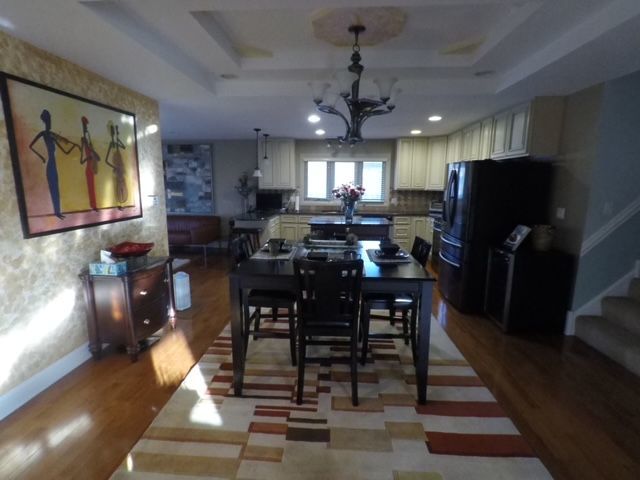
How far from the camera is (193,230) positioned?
19.0ft

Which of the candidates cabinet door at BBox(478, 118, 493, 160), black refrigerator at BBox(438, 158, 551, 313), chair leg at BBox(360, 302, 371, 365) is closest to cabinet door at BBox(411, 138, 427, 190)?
cabinet door at BBox(478, 118, 493, 160)

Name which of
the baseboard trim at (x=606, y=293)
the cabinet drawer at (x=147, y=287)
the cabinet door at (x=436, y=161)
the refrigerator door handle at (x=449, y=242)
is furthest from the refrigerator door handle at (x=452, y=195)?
the cabinet drawer at (x=147, y=287)

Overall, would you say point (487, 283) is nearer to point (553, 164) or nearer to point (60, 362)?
point (553, 164)

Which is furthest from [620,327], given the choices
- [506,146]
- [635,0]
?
[635,0]

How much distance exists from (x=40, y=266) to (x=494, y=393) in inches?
129

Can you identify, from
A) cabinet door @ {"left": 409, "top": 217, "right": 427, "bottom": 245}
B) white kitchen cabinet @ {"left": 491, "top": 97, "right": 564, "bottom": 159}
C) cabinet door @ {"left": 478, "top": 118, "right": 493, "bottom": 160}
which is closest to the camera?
white kitchen cabinet @ {"left": 491, "top": 97, "right": 564, "bottom": 159}

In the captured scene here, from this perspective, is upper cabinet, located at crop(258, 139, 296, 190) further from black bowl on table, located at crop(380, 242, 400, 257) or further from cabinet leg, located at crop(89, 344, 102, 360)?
cabinet leg, located at crop(89, 344, 102, 360)

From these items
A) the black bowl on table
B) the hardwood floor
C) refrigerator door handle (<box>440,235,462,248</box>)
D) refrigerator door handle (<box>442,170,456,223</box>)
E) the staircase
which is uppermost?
refrigerator door handle (<box>442,170,456,223</box>)

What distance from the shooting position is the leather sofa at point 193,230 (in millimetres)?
5781

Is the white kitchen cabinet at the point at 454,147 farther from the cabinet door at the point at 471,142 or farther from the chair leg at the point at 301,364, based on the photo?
the chair leg at the point at 301,364

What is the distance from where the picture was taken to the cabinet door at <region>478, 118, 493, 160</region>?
414 cm

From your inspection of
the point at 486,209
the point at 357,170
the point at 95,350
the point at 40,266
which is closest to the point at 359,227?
the point at 486,209

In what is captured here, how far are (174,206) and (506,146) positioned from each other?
6.11 m

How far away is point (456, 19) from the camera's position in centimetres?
225
